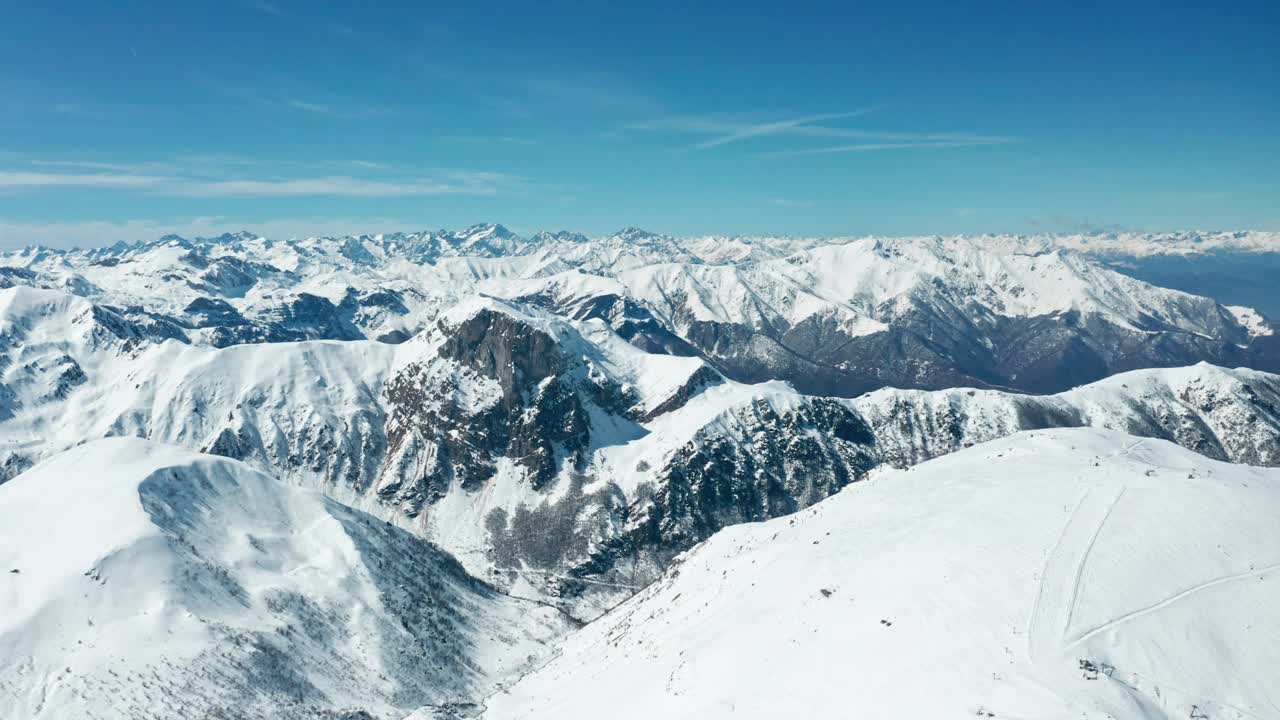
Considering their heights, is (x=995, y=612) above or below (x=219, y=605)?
above

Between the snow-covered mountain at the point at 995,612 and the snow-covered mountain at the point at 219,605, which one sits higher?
the snow-covered mountain at the point at 995,612

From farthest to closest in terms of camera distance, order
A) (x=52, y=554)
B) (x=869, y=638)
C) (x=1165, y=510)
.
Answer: (x=52, y=554) → (x=1165, y=510) → (x=869, y=638)

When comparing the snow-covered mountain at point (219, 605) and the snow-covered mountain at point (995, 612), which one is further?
the snow-covered mountain at point (219, 605)

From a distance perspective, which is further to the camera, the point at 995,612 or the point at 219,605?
the point at 219,605

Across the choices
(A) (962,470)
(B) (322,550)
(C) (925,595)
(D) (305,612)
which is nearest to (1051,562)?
(C) (925,595)

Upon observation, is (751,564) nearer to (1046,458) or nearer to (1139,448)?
(1046,458)
